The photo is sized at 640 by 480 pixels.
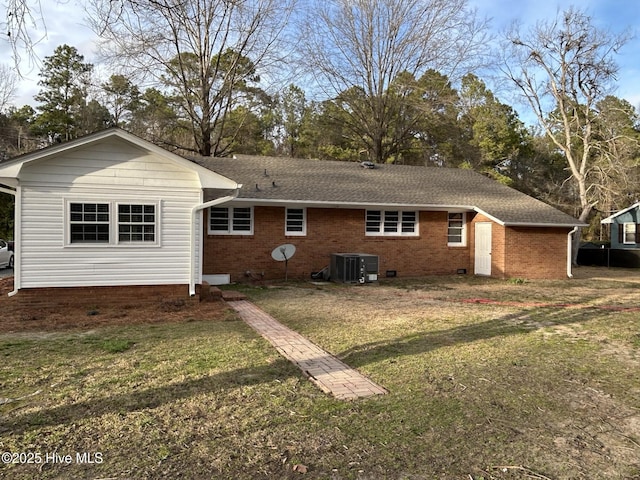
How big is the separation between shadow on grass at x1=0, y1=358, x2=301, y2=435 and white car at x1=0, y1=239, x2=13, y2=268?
18.5m

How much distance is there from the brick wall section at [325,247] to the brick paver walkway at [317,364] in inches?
253

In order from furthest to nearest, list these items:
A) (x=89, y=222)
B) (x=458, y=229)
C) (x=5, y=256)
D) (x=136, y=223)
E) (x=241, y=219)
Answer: (x=5, y=256)
(x=458, y=229)
(x=241, y=219)
(x=136, y=223)
(x=89, y=222)

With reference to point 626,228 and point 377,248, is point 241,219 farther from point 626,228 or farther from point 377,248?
point 626,228

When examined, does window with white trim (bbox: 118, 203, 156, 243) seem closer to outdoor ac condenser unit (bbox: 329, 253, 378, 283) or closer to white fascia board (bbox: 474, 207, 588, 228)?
outdoor ac condenser unit (bbox: 329, 253, 378, 283)

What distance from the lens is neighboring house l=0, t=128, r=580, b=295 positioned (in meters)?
9.54

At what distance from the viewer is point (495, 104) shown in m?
32.4

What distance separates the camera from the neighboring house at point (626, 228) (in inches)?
1014

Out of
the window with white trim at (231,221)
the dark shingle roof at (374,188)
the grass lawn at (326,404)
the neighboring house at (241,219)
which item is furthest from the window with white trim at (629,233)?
the window with white trim at (231,221)

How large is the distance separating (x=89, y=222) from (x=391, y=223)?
1044cm

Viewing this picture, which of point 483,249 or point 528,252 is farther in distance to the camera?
point 483,249

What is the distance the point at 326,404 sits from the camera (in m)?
4.42

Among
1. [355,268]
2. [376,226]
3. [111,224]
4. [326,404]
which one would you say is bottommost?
[326,404]

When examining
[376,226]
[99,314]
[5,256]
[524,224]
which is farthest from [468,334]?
[5,256]

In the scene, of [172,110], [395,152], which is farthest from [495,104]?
[172,110]
